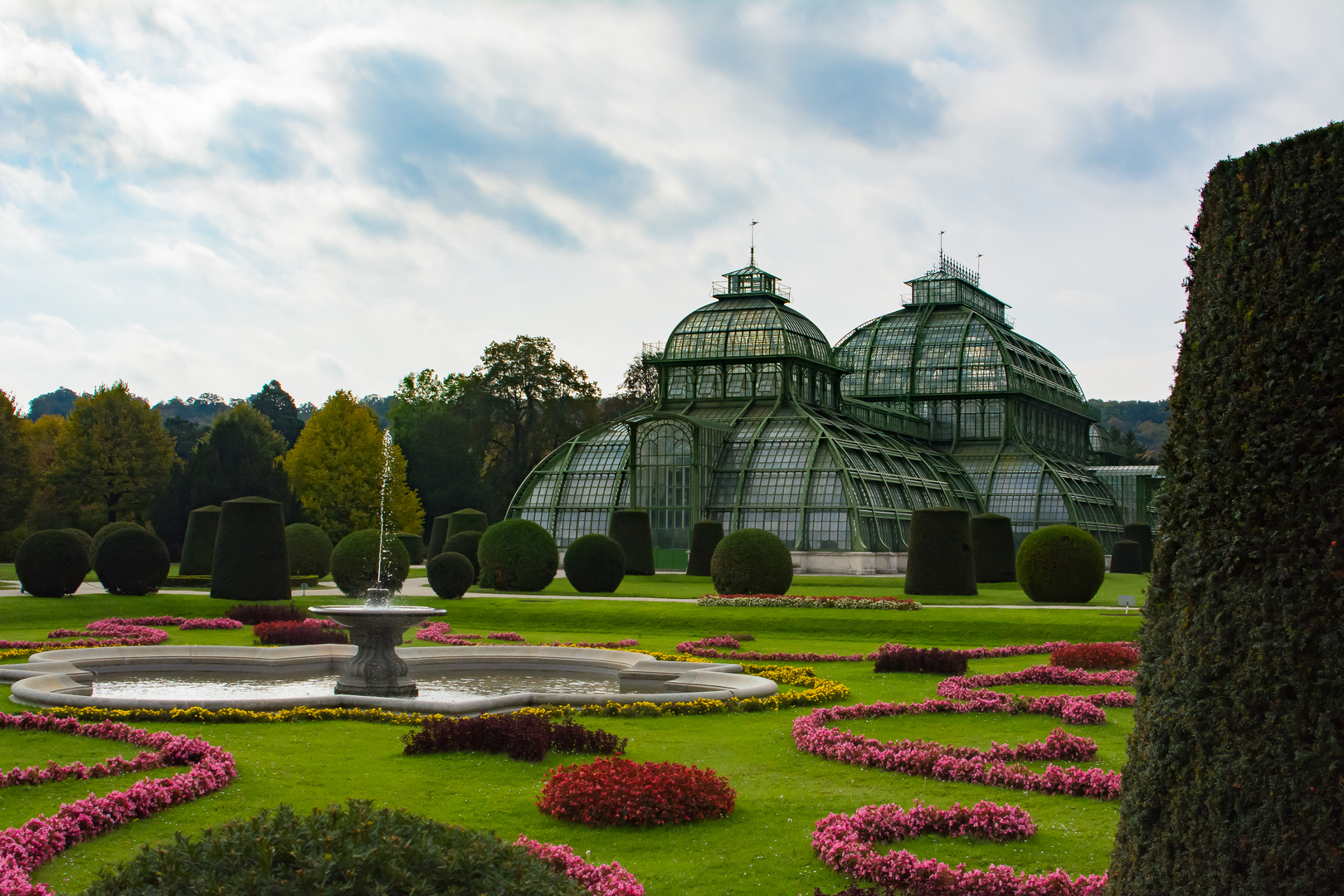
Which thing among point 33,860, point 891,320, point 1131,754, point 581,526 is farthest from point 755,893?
point 891,320

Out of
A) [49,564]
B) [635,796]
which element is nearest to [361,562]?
[49,564]

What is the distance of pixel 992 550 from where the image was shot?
4331 centimetres

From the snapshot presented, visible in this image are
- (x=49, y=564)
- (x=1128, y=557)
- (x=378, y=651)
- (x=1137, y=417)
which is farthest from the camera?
(x=1137, y=417)

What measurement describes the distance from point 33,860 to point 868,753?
7.27 metres

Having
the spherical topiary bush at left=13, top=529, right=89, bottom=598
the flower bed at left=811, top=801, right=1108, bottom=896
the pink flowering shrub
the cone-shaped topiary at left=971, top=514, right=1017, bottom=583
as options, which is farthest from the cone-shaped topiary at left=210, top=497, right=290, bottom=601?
the pink flowering shrub

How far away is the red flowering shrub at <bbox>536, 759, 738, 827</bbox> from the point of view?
29.7 feet

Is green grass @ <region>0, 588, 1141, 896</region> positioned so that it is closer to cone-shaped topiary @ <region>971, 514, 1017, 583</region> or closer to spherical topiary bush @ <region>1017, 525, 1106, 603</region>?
spherical topiary bush @ <region>1017, 525, 1106, 603</region>

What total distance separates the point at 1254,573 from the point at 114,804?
7977 mm

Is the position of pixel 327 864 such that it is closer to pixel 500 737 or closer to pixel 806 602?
pixel 500 737

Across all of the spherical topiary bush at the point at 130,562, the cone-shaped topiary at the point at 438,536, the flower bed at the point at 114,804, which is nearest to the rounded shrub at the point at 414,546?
the cone-shaped topiary at the point at 438,536

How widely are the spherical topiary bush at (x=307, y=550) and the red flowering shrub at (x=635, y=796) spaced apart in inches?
1413

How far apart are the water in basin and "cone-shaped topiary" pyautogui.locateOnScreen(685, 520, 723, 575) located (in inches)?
1033

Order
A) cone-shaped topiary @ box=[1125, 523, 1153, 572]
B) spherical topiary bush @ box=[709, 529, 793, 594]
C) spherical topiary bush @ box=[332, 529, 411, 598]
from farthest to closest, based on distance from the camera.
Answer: cone-shaped topiary @ box=[1125, 523, 1153, 572] → spherical topiary bush @ box=[709, 529, 793, 594] → spherical topiary bush @ box=[332, 529, 411, 598]

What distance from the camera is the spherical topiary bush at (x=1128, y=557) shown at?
181ft
